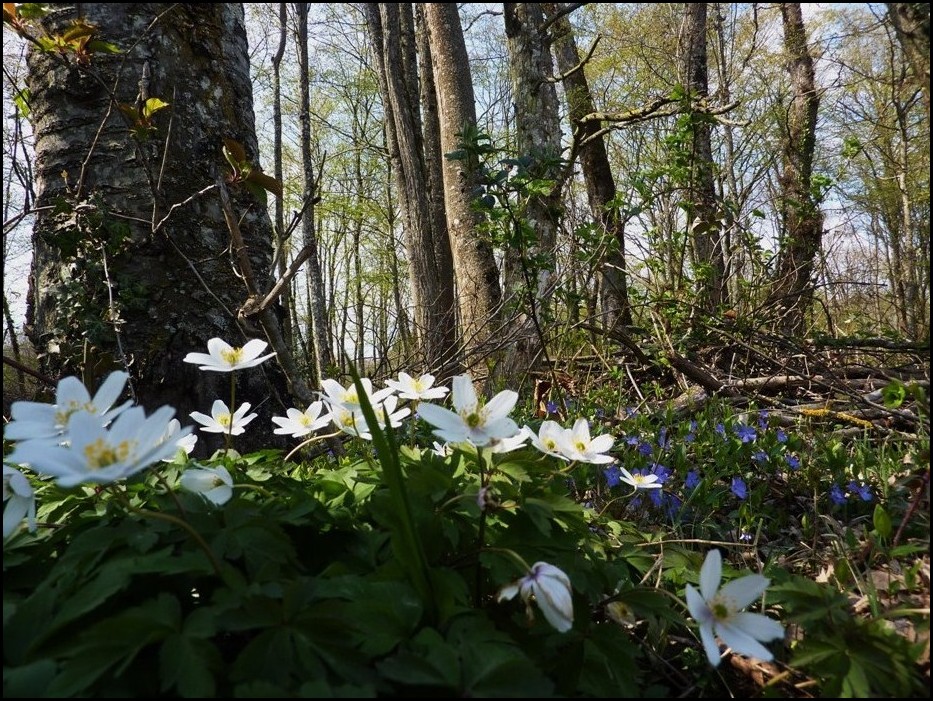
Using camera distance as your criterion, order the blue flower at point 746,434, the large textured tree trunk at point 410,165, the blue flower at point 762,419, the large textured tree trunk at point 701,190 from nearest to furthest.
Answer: the blue flower at point 746,434, the blue flower at point 762,419, the large textured tree trunk at point 701,190, the large textured tree trunk at point 410,165

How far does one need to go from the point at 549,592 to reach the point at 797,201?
5.03 metres

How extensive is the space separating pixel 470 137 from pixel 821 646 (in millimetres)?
2246

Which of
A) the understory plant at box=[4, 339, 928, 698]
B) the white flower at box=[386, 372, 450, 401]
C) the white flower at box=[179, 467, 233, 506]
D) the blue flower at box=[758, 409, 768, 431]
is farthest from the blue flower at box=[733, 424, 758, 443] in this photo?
the white flower at box=[179, 467, 233, 506]

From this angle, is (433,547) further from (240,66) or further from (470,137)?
(240,66)

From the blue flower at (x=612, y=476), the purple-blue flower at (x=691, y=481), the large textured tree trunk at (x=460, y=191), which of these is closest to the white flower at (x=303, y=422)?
the blue flower at (x=612, y=476)

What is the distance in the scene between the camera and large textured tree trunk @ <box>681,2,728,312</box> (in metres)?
4.18

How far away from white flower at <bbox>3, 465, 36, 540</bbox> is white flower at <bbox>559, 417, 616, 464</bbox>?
0.87 meters

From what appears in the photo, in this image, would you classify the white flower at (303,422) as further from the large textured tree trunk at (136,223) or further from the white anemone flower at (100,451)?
the large textured tree trunk at (136,223)

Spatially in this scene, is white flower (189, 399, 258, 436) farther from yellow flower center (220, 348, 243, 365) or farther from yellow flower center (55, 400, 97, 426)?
yellow flower center (55, 400, 97, 426)

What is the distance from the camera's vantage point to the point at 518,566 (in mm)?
883

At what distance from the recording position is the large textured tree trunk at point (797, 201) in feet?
15.0

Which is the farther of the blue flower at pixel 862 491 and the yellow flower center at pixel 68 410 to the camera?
the blue flower at pixel 862 491

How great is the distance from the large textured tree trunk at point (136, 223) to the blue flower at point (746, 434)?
1949mm

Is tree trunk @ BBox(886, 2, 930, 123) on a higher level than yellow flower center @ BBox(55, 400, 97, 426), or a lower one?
higher
